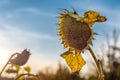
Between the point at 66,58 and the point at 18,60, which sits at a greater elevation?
the point at 18,60

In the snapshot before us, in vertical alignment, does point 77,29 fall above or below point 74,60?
above

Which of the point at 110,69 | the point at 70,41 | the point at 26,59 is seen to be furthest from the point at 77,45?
the point at 110,69

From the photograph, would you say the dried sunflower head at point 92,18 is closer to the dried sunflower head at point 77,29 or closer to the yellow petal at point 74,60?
the dried sunflower head at point 77,29

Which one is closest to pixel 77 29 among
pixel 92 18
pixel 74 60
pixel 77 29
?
pixel 77 29

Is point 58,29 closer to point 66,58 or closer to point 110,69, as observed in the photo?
point 66,58

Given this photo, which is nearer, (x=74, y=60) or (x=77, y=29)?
(x=77, y=29)

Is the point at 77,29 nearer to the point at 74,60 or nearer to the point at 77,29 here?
the point at 77,29

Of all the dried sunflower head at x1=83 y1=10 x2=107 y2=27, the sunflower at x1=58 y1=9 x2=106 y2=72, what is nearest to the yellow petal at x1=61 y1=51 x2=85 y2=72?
the sunflower at x1=58 y1=9 x2=106 y2=72

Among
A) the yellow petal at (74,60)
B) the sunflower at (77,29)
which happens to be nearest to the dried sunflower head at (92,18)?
the sunflower at (77,29)

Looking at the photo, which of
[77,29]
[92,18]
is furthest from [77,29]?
[92,18]
